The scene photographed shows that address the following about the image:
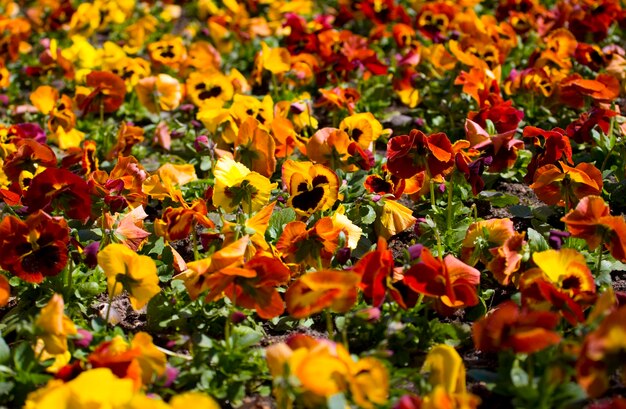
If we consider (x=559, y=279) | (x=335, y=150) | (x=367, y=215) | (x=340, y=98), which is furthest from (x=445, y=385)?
(x=340, y=98)

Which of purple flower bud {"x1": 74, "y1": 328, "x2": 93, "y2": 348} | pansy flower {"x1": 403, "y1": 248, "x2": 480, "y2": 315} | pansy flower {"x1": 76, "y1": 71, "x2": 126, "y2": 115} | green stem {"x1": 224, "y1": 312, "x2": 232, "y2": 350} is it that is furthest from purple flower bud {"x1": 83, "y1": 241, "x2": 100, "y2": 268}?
pansy flower {"x1": 76, "y1": 71, "x2": 126, "y2": 115}

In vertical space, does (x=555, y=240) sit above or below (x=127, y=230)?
above

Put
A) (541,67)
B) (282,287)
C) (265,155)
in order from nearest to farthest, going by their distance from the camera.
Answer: (282,287) → (265,155) → (541,67)

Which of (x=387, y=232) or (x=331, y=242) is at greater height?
(x=331, y=242)

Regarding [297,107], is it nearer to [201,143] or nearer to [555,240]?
[201,143]

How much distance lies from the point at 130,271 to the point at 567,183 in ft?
4.59

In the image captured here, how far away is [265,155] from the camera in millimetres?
3387

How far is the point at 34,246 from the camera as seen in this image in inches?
101

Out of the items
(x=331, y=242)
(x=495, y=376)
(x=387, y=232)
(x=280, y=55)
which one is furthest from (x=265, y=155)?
(x=495, y=376)

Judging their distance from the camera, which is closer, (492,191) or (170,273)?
(170,273)

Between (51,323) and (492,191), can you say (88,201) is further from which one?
(492,191)

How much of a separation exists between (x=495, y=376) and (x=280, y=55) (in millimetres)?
2428

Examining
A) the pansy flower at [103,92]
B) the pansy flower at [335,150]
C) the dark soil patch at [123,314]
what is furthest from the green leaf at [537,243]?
the pansy flower at [103,92]

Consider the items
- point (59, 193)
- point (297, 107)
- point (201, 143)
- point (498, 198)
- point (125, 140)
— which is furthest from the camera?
point (125, 140)
